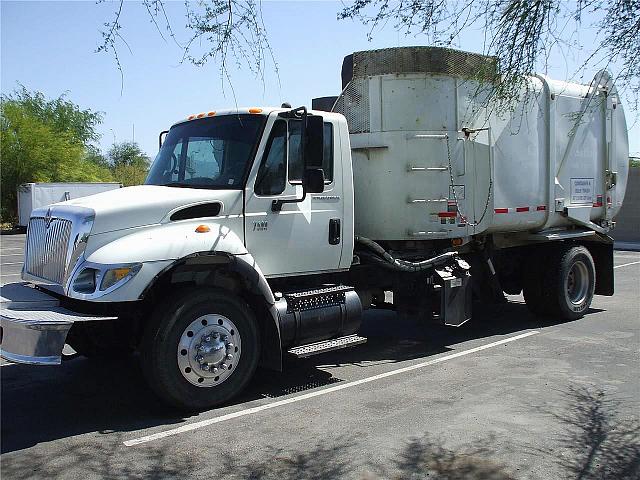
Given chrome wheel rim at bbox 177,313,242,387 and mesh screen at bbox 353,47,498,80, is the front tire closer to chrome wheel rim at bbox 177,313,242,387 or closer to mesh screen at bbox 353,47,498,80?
chrome wheel rim at bbox 177,313,242,387

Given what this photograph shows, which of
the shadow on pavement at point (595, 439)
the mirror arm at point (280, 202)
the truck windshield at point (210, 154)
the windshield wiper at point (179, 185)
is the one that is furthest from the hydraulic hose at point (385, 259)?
the shadow on pavement at point (595, 439)

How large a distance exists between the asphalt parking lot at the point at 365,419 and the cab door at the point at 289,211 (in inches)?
50.0

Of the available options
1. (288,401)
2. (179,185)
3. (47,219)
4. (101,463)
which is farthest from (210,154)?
(101,463)

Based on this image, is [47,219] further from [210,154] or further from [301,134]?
[301,134]

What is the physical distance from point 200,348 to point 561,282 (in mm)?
5970

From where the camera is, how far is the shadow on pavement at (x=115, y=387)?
17.4 ft

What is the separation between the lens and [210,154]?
6441mm

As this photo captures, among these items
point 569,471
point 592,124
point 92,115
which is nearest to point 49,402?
point 569,471

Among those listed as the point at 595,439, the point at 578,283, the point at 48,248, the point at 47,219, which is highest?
the point at 47,219

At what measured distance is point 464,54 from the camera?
7.90m

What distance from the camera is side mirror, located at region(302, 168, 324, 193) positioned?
246 inches

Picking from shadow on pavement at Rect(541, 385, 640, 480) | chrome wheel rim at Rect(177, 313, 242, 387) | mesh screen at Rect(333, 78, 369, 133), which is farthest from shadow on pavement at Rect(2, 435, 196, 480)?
mesh screen at Rect(333, 78, 369, 133)

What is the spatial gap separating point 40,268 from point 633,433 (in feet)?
17.3

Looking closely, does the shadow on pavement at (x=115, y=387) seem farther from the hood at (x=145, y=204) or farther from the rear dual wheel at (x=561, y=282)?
the hood at (x=145, y=204)
